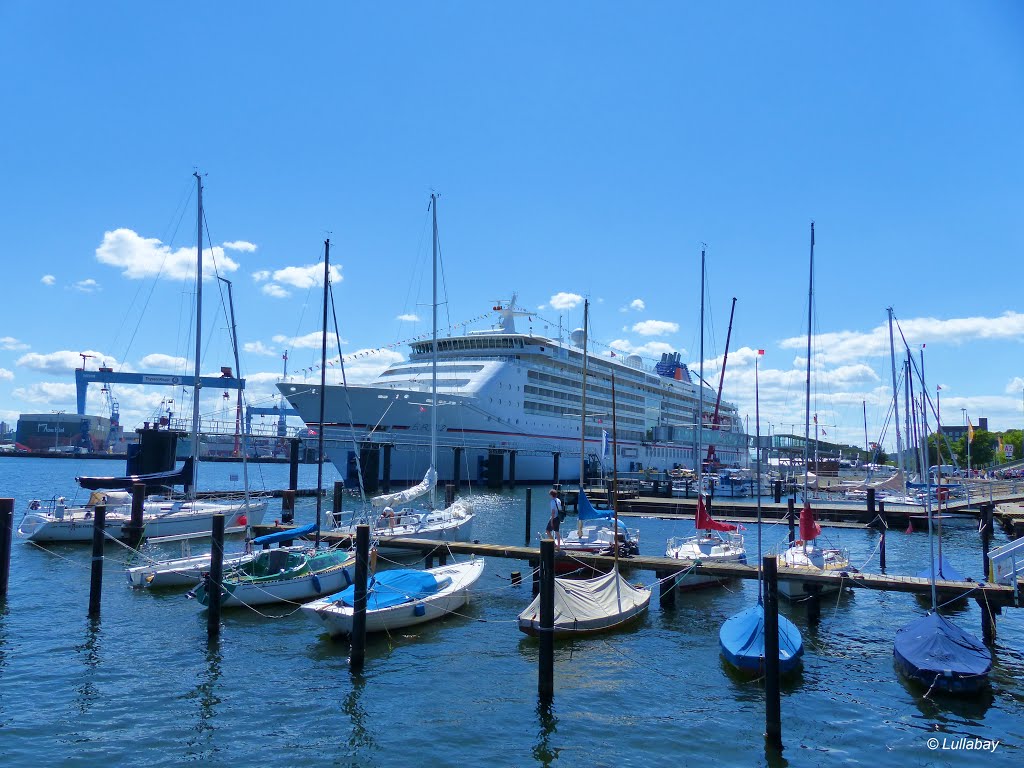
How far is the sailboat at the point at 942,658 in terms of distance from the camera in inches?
466

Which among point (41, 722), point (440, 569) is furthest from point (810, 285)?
point (41, 722)

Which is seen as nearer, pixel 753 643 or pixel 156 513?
pixel 753 643

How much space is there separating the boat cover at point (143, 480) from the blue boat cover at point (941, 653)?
1036 inches

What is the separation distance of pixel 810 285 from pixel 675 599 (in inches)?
913

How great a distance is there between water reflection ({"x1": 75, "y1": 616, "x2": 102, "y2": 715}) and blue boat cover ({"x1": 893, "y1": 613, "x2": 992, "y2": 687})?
13494mm

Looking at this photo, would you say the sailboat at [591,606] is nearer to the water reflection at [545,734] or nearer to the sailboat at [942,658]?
the water reflection at [545,734]

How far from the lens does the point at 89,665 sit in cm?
1311

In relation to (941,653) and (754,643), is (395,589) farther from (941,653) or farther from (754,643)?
(941,653)

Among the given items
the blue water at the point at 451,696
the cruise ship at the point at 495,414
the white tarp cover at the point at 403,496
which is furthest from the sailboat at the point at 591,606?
the cruise ship at the point at 495,414

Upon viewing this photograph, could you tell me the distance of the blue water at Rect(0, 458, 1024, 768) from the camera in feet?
33.1

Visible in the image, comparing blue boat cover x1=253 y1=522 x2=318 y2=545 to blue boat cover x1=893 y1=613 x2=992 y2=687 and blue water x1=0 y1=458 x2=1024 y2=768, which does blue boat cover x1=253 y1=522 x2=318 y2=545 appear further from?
blue boat cover x1=893 y1=613 x2=992 y2=687

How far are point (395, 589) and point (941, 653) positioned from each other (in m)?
10.5

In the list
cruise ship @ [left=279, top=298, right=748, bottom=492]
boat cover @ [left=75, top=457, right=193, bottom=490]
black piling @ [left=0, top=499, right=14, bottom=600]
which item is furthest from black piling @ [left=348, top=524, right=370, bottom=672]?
cruise ship @ [left=279, top=298, right=748, bottom=492]

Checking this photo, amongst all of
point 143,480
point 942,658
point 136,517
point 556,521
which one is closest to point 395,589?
point 556,521
